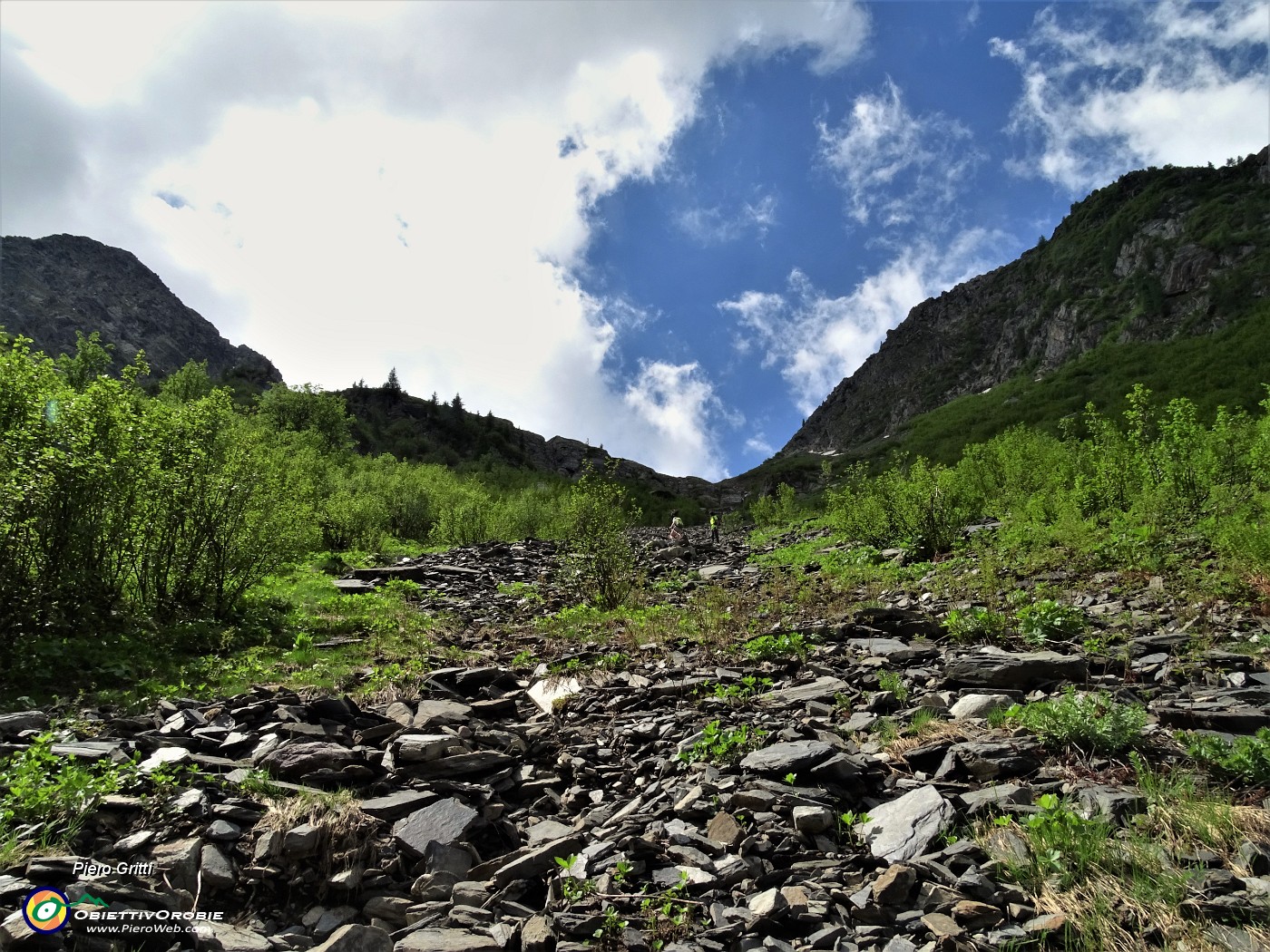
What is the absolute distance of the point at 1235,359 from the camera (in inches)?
2026

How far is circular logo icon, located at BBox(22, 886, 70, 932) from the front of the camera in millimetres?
3246

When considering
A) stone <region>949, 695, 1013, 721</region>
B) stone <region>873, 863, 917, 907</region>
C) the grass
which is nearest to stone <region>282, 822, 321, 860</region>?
stone <region>873, 863, 917, 907</region>

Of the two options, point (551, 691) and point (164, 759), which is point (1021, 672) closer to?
point (551, 691)

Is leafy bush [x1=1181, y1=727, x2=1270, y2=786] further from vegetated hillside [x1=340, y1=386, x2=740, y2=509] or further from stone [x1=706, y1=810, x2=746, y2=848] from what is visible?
vegetated hillside [x1=340, y1=386, x2=740, y2=509]

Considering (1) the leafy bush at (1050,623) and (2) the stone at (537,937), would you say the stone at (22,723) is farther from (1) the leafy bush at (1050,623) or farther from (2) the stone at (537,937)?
(1) the leafy bush at (1050,623)

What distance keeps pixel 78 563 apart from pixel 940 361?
683ft

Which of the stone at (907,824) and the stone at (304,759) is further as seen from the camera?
the stone at (304,759)

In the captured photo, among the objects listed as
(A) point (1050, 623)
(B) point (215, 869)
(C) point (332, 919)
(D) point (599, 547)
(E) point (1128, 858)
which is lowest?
(C) point (332, 919)

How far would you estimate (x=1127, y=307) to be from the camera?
344 ft

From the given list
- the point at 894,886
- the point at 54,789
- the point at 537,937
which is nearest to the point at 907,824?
the point at 894,886

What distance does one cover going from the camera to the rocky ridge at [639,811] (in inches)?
135

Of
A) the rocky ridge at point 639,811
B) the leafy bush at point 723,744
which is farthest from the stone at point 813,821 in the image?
the leafy bush at point 723,744

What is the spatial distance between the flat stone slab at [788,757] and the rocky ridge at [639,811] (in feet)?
0.07

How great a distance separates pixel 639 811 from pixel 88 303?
23261cm
